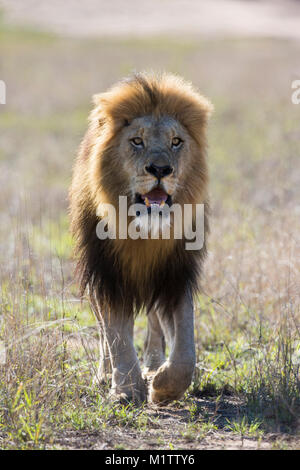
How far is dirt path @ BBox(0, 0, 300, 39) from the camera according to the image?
36.9 m

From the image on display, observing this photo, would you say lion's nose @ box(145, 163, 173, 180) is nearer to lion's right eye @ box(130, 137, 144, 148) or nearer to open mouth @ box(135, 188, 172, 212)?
open mouth @ box(135, 188, 172, 212)

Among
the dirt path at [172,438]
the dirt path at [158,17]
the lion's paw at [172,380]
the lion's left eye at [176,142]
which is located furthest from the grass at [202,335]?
the dirt path at [158,17]

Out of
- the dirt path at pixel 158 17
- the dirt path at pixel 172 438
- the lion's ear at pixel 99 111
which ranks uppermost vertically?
the dirt path at pixel 158 17

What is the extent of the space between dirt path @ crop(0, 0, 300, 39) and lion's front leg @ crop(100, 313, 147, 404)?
3118 cm

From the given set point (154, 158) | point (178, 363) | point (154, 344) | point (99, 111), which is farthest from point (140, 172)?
point (154, 344)

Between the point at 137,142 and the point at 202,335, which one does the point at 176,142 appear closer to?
the point at 137,142

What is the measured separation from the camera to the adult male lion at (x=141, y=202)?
4.37m

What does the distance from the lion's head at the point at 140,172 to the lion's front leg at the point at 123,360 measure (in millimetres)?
141

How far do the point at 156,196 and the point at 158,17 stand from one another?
1652 inches

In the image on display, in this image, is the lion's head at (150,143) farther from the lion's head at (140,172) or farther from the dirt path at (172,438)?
the dirt path at (172,438)

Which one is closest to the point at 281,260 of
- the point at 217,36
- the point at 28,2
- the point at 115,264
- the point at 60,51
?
the point at 115,264

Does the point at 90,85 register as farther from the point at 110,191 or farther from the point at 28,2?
the point at 110,191

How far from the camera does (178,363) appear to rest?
14.3ft

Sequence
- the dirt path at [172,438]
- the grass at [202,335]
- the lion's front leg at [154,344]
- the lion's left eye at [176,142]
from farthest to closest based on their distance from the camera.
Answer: the lion's front leg at [154,344] → the lion's left eye at [176,142] → the grass at [202,335] → the dirt path at [172,438]
